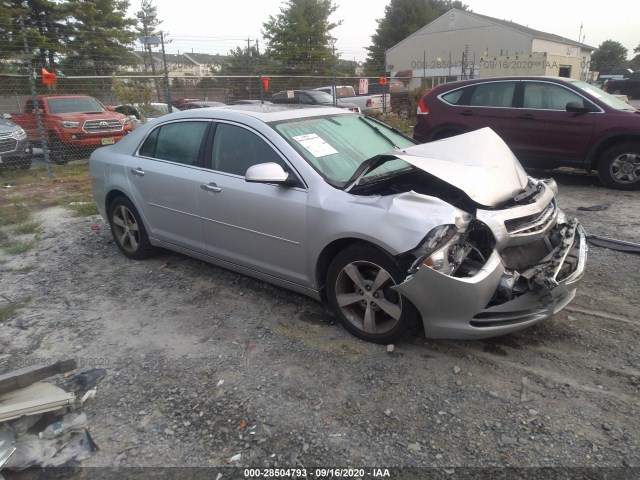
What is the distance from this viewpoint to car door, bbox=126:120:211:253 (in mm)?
4262

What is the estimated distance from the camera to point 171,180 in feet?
14.4

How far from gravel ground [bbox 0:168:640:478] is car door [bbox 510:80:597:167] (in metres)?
3.34

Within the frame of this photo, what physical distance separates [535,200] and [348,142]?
151 centimetres

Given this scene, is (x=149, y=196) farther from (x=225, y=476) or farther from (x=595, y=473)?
(x=595, y=473)

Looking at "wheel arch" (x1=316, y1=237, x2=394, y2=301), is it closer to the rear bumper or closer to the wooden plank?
the rear bumper

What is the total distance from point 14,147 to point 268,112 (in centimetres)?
920

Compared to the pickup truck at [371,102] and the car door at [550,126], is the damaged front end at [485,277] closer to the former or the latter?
the car door at [550,126]

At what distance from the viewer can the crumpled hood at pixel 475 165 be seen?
311 cm

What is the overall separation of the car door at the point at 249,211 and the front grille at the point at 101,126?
866cm

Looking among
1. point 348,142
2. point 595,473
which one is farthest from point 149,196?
point 595,473

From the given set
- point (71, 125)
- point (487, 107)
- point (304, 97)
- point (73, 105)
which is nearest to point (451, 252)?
point (487, 107)

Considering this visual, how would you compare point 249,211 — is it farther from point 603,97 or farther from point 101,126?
point 101,126

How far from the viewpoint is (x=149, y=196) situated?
466cm

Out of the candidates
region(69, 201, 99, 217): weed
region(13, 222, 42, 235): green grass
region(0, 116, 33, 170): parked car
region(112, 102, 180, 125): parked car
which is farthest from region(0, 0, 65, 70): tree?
region(13, 222, 42, 235): green grass
